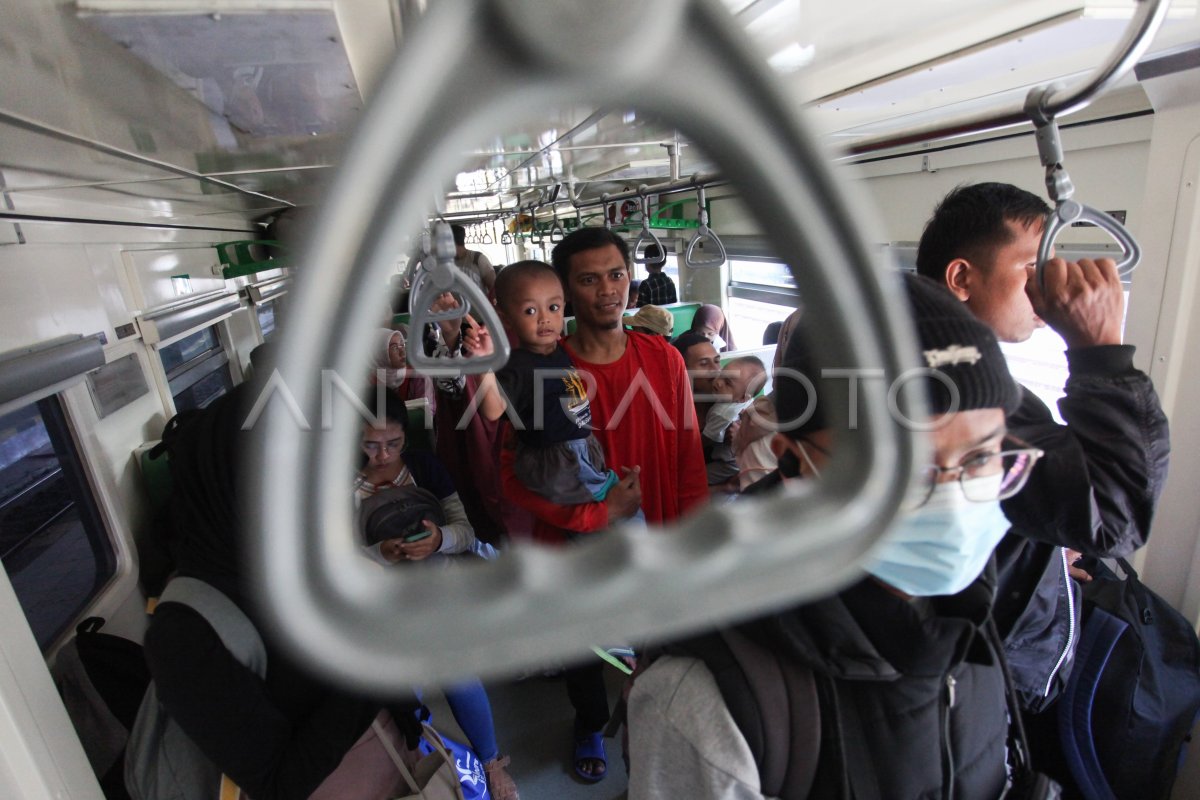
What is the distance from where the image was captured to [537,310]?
60.0 inches

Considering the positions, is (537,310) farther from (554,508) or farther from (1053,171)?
(1053,171)

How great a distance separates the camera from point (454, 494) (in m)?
1.96

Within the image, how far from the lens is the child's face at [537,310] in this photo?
1.53 meters

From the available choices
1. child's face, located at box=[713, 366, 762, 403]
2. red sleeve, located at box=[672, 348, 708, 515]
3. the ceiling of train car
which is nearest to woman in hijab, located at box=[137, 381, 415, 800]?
the ceiling of train car

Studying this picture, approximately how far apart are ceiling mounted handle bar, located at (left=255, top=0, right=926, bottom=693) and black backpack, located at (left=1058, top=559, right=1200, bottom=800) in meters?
1.87

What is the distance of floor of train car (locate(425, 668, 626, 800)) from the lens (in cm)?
203

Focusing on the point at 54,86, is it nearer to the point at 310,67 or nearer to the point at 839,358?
the point at 310,67

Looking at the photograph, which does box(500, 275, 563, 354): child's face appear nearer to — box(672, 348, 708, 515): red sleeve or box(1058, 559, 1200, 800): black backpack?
box(672, 348, 708, 515): red sleeve

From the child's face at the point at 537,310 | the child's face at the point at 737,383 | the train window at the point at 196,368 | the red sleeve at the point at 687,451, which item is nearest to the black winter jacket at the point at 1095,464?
the red sleeve at the point at 687,451

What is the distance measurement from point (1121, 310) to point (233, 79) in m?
1.67

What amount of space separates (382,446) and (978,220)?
1646 mm

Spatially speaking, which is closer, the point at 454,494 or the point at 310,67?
the point at 310,67

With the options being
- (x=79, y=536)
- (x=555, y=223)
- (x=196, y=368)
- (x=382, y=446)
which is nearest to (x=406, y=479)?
(x=382, y=446)

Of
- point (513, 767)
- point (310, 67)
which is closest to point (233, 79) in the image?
point (310, 67)
